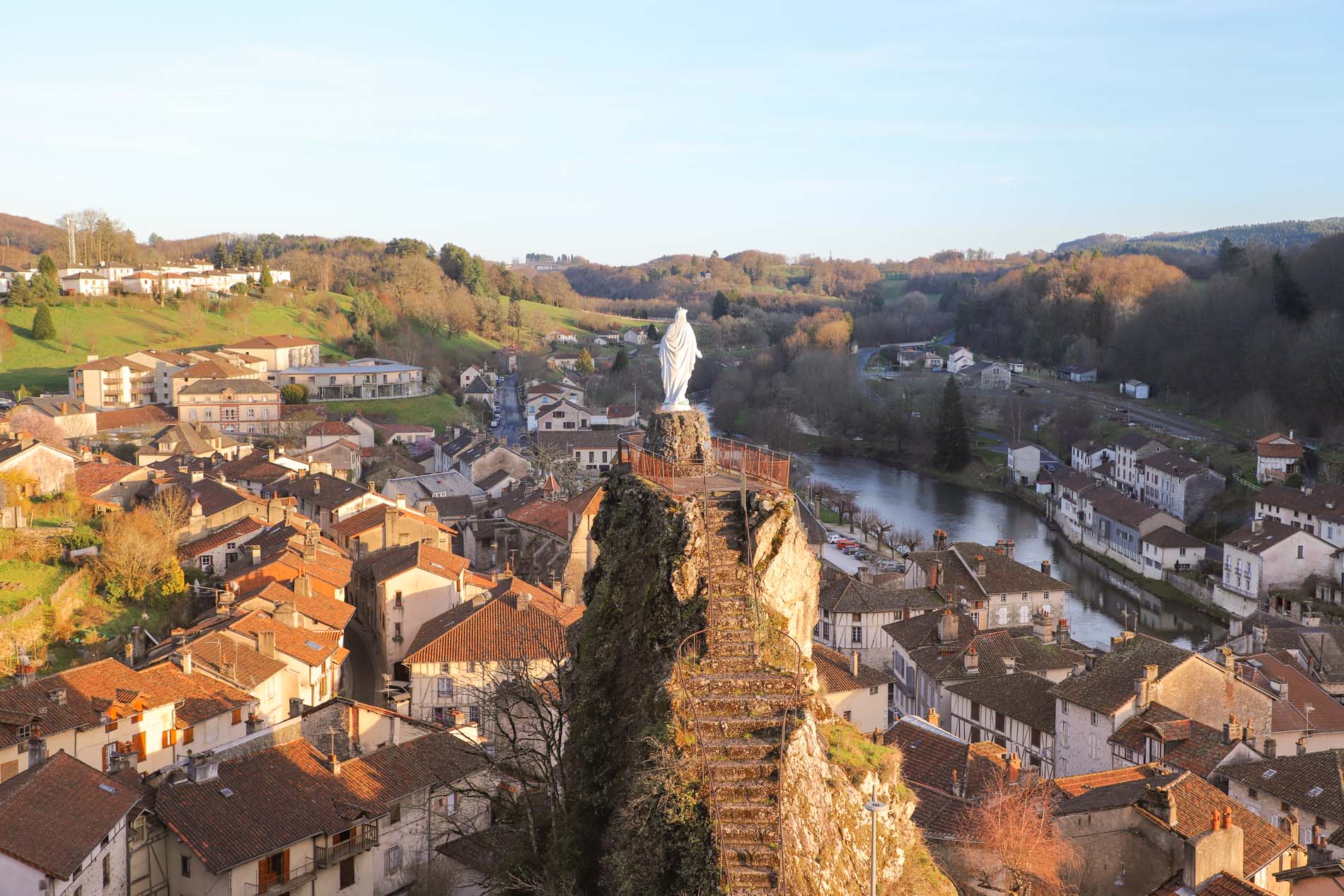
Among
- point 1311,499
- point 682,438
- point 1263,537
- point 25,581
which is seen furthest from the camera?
point 1311,499

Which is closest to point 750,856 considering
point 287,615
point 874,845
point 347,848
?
point 874,845

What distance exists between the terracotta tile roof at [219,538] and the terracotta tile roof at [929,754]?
21.0 metres

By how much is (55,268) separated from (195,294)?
31.1ft

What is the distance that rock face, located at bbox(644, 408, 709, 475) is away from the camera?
46.3 feet

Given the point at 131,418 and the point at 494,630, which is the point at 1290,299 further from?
the point at 494,630

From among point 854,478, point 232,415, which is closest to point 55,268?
point 232,415

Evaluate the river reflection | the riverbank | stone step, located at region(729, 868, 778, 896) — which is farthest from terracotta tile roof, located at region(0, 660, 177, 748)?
the riverbank

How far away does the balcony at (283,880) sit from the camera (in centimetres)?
1661

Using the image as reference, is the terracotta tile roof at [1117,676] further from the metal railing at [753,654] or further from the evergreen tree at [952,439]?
the evergreen tree at [952,439]

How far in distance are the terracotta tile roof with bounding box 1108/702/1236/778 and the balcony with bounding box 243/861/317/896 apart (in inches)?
581

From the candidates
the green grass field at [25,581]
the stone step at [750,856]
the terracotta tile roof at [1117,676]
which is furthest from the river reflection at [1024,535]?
the stone step at [750,856]

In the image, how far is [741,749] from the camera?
10.8 m

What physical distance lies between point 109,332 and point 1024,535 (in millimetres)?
58857

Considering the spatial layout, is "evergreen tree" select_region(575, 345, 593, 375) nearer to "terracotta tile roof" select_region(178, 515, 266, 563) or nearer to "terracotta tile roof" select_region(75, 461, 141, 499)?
"terracotta tile roof" select_region(75, 461, 141, 499)
